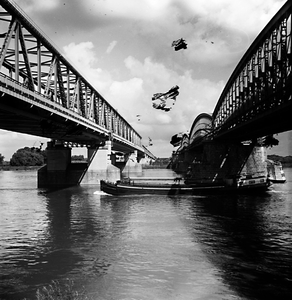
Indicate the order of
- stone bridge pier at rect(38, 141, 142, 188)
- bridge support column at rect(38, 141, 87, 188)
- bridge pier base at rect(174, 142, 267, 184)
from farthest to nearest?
bridge support column at rect(38, 141, 87, 188)
stone bridge pier at rect(38, 141, 142, 188)
bridge pier base at rect(174, 142, 267, 184)

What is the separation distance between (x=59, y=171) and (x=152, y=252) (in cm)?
5857

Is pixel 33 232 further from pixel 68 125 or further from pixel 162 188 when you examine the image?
pixel 68 125

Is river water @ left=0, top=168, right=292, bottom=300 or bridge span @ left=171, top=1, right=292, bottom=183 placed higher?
bridge span @ left=171, top=1, right=292, bottom=183

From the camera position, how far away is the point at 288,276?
16359 mm

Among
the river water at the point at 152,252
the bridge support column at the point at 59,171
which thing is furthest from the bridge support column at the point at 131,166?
the river water at the point at 152,252

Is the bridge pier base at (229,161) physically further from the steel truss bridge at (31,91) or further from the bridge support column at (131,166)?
the bridge support column at (131,166)

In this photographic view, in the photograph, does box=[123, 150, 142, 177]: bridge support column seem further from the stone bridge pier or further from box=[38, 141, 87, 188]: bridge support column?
box=[38, 141, 87, 188]: bridge support column

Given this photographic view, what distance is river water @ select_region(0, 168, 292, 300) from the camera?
1524cm

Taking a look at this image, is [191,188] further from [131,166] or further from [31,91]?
[131,166]

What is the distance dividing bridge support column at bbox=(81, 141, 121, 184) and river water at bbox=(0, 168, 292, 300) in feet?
117

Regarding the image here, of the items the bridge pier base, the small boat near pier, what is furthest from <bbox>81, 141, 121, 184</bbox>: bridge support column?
the small boat near pier

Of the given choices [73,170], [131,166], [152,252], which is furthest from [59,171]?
[131,166]

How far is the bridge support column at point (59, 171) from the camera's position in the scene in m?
74.8

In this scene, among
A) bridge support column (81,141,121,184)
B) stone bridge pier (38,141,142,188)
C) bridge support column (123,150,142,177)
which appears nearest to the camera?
bridge support column (81,141,121,184)
